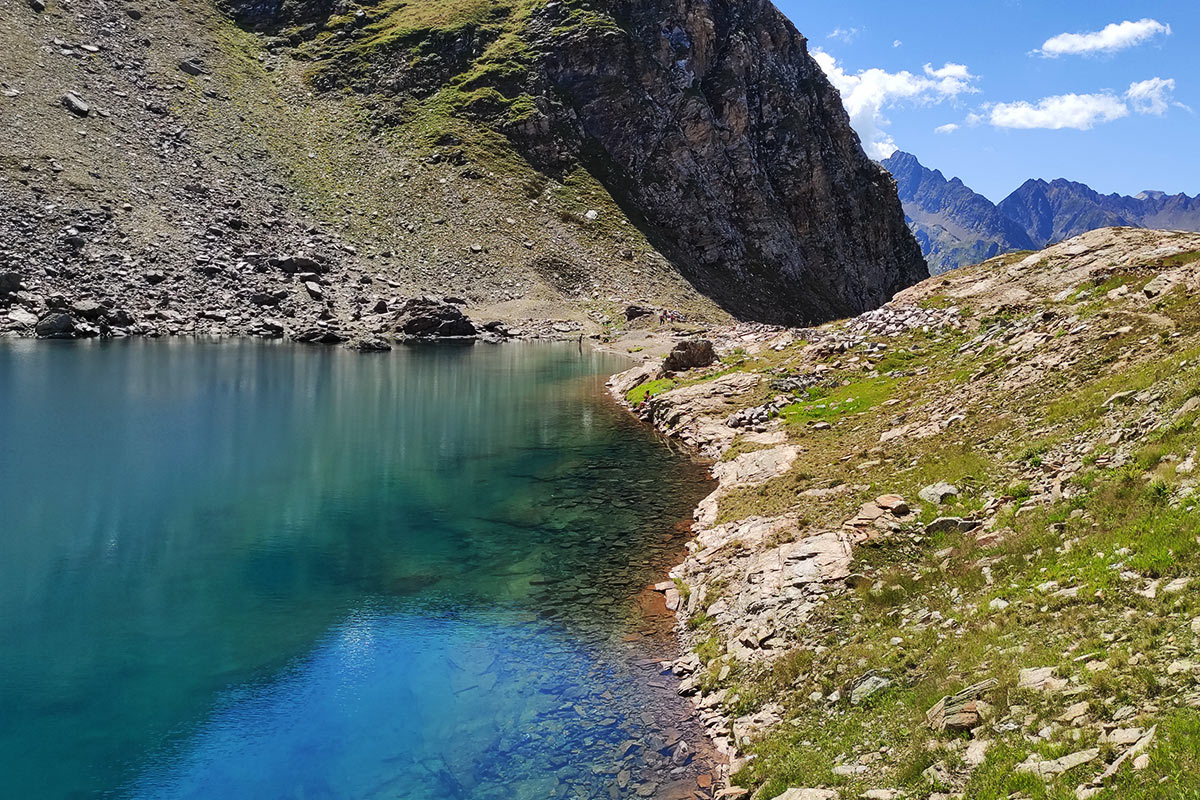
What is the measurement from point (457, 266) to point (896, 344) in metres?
108

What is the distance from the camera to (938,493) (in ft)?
77.2

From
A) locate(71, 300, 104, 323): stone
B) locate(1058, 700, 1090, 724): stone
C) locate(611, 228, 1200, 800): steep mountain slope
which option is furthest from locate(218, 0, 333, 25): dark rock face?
locate(1058, 700, 1090, 724): stone

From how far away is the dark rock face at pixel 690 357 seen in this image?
237 feet

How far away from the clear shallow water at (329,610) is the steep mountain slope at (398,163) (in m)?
68.2

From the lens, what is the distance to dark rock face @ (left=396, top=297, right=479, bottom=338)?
404 ft

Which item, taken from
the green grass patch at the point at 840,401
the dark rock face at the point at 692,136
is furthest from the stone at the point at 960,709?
the dark rock face at the point at 692,136

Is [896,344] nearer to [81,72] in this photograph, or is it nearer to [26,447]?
[26,447]

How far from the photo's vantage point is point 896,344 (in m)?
50.0

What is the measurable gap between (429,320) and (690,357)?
62746 mm

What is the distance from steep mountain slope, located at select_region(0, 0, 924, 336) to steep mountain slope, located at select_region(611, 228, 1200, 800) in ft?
330

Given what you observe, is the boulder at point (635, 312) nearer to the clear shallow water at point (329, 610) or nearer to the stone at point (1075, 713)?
the clear shallow water at point (329, 610)

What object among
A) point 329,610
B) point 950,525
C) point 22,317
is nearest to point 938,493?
point 950,525

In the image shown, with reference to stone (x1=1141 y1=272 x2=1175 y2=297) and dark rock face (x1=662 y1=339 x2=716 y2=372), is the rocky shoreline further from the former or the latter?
stone (x1=1141 y1=272 x2=1175 y2=297)

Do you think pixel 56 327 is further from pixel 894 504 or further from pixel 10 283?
pixel 894 504
